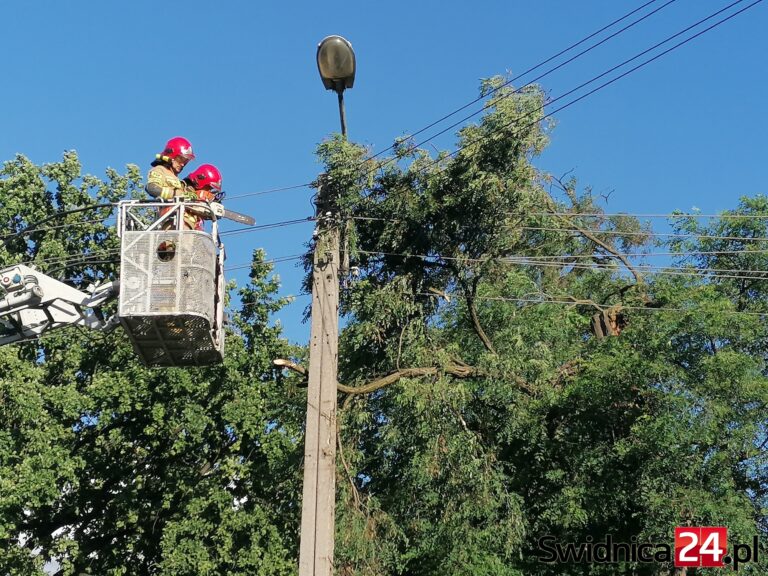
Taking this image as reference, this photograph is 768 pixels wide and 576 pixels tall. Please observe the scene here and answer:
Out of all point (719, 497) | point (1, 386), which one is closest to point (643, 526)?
point (719, 497)

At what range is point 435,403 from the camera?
1468 centimetres

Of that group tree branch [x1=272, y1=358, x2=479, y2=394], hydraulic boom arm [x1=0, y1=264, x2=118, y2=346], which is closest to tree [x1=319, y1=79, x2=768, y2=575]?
tree branch [x1=272, y1=358, x2=479, y2=394]

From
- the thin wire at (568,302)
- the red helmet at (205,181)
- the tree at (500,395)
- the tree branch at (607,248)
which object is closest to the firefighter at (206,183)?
the red helmet at (205,181)

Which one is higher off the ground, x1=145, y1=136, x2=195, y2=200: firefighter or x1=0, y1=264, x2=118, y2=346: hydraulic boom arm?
x1=145, y1=136, x2=195, y2=200: firefighter

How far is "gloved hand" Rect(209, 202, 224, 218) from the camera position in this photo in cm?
988

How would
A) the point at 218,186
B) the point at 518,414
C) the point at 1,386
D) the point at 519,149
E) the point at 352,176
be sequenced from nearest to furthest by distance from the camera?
the point at 218,186, the point at 352,176, the point at 519,149, the point at 518,414, the point at 1,386

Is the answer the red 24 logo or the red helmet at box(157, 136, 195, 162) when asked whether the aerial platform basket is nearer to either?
the red helmet at box(157, 136, 195, 162)

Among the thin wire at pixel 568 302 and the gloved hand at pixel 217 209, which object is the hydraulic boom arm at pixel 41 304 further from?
the thin wire at pixel 568 302

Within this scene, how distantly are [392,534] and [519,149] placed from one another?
549cm

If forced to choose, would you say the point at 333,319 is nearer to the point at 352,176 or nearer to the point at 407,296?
the point at 352,176

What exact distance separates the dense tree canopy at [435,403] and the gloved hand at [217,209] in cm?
211

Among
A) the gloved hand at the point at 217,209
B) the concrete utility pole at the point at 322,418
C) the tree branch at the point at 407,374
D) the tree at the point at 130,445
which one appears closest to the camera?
the gloved hand at the point at 217,209

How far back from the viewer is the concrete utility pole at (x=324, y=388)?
10.0 meters

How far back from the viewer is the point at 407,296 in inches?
610
